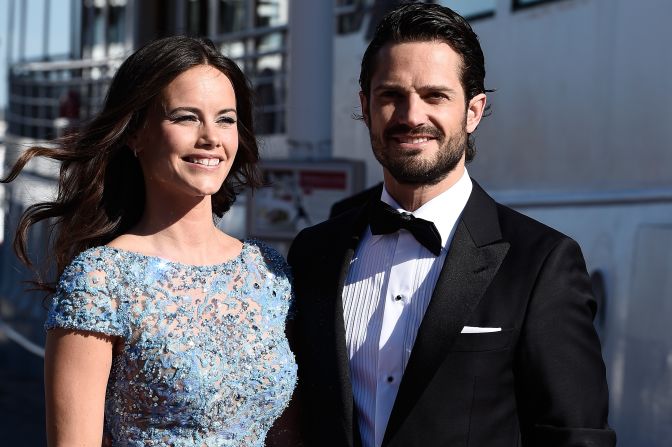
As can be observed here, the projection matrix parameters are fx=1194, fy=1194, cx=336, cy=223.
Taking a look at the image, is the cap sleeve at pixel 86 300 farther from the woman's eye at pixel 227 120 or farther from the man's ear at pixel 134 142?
the woman's eye at pixel 227 120

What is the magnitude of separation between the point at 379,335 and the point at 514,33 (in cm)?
416

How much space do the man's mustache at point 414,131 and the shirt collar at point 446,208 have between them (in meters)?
0.15

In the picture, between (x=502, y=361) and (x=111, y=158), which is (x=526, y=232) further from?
(x=111, y=158)

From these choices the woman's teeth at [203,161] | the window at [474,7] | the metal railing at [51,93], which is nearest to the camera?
the woman's teeth at [203,161]

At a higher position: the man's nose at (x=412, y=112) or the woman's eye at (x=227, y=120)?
the man's nose at (x=412, y=112)

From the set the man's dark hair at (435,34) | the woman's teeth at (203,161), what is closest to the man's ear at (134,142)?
the woman's teeth at (203,161)

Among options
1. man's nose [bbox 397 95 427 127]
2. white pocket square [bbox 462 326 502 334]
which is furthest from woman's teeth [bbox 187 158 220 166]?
white pocket square [bbox 462 326 502 334]

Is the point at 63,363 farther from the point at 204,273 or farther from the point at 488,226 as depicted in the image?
the point at 488,226

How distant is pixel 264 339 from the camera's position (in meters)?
2.83

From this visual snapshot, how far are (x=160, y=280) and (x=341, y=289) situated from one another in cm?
44

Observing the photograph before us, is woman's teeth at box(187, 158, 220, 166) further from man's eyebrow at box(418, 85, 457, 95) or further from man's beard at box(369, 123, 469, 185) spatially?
man's eyebrow at box(418, 85, 457, 95)

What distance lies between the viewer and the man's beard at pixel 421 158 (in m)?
2.55

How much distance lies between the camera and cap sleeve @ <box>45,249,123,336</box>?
8.48 feet

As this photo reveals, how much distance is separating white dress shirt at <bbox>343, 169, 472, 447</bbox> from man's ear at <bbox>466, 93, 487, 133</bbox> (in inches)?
4.8
